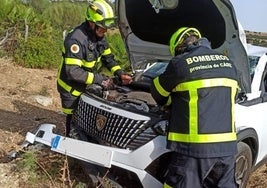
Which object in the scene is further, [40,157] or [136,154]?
[40,157]

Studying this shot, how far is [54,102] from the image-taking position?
9.37 meters

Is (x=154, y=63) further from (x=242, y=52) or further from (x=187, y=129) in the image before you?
(x=187, y=129)

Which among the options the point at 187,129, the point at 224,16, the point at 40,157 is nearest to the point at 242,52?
the point at 224,16

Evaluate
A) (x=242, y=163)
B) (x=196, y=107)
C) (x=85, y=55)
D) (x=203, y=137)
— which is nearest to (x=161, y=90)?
(x=196, y=107)

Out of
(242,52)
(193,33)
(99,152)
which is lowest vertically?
(99,152)

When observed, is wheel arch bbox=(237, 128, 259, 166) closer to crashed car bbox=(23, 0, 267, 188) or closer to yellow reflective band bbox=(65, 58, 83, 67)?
crashed car bbox=(23, 0, 267, 188)

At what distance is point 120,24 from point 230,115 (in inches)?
88.4

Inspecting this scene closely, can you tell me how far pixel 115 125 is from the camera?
4.28m

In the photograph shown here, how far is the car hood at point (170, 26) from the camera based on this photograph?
447 cm

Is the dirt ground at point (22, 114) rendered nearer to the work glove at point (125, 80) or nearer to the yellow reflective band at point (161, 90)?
the work glove at point (125, 80)

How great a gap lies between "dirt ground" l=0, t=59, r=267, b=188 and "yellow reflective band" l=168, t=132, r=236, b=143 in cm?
144

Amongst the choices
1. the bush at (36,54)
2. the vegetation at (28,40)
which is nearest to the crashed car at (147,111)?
the vegetation at (28,40)

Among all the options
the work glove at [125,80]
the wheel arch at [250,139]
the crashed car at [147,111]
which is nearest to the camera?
the crashed car at [147,111]

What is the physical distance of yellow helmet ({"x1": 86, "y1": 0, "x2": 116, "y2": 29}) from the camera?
4.93 m
